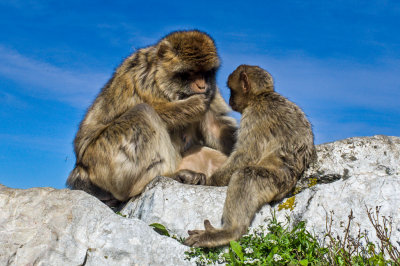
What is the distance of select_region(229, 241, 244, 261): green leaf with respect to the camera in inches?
176

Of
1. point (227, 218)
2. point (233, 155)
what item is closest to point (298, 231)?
point (227, 218)

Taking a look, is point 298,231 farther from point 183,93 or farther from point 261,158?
point 183,93

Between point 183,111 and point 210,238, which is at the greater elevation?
point 183,111

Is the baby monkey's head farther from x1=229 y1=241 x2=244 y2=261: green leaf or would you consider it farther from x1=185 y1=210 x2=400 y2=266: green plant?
x1=229 y1=241 x2=244 y2=261: green leaf

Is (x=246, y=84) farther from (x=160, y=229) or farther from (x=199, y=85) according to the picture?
(x=160, y=229)

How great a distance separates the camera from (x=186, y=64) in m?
6.05

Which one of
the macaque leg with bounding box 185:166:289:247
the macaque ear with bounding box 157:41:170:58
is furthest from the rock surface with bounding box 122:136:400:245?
the macaque ear with bounding box 157:41:170:58

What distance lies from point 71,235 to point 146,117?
1916 mm

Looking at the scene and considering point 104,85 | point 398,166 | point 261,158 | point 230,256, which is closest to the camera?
point 230,256

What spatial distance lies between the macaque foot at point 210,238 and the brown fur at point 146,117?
1316 mm

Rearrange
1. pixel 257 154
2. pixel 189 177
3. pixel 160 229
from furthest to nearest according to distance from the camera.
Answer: pixel 189 177
pixel 257 154
pixel 160 229

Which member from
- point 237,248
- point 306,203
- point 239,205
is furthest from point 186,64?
point 237,248

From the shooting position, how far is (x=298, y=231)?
4.90 metres

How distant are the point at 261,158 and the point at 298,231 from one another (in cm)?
94
